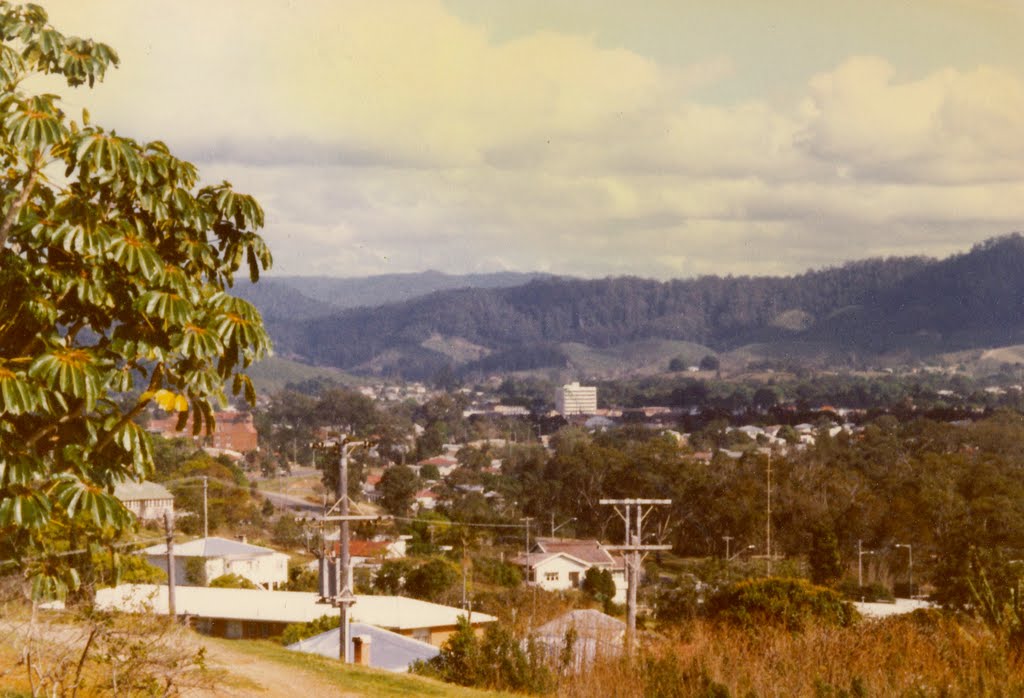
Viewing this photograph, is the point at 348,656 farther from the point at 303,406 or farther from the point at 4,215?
the point at 303,406

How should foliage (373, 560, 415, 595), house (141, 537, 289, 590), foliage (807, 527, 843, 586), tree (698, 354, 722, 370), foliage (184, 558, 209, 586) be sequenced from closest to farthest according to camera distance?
foliage (184, 558, 209, 586) → house (141, 537, 289, 590) → foliage (373, 560, 415, 595) → foliage (807, 527, 843, 586) → tree (698, 354, 722, 370)

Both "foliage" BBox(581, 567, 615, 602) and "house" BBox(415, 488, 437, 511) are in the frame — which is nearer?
"foliage" BBox(581, 567, 615, 602)

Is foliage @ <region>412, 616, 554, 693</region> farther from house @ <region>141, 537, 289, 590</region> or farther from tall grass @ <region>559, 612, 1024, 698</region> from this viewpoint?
house @ <region>141, 537, 289, 590</region>

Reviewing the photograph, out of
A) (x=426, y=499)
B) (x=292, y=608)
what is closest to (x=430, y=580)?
(x=292, y=608)

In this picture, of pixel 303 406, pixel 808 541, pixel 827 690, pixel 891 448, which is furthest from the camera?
pixel 303 406

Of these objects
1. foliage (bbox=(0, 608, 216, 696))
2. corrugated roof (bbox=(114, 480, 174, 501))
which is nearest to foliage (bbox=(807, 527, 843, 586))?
corrugated roof (bbox=(114, 480, 174, 501))

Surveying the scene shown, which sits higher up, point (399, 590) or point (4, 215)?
point (4, 215)

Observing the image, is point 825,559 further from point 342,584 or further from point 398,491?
point 342,584

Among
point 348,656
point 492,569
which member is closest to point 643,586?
point 492,569

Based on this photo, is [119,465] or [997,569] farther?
[997,569]
